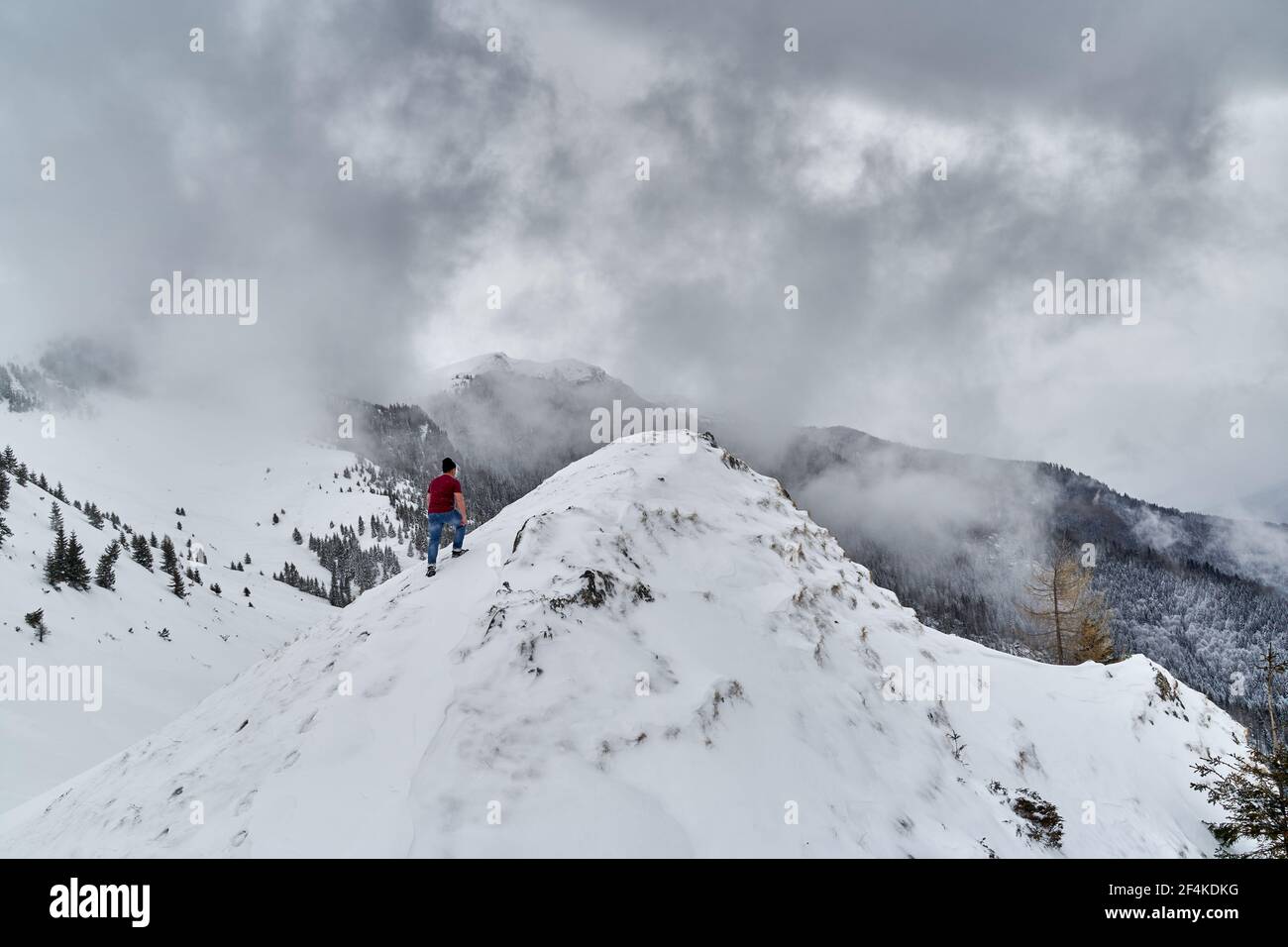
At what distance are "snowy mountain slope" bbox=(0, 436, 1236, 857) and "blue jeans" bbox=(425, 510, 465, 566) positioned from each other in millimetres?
475

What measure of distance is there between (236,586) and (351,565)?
82.4 metres

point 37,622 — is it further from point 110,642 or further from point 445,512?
point 445,512

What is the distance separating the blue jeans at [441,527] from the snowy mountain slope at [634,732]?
475 millimetres

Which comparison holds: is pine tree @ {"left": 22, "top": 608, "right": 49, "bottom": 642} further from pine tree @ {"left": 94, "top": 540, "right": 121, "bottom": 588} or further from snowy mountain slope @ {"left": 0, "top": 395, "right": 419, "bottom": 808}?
pine tree @ {"left": 94, "top": 540, "right": 121, "bottom": 588}

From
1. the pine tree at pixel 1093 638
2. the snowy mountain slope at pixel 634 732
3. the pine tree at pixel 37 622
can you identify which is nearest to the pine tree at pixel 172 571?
the pine tree at pixel 37 622

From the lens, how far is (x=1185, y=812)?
37.0 ft

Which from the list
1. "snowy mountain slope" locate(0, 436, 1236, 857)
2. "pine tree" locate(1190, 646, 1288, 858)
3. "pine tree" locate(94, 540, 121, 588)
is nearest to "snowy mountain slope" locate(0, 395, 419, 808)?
"pine tree" locate(94, 540, 121, 588)

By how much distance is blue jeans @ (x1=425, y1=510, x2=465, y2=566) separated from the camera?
39.0 feet

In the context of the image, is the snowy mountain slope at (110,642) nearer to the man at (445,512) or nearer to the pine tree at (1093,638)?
the man at (445,512)

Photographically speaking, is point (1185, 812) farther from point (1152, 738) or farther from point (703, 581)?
point (703, 581)

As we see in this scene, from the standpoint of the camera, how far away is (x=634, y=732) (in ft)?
24.2

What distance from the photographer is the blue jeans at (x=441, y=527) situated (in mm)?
11883
